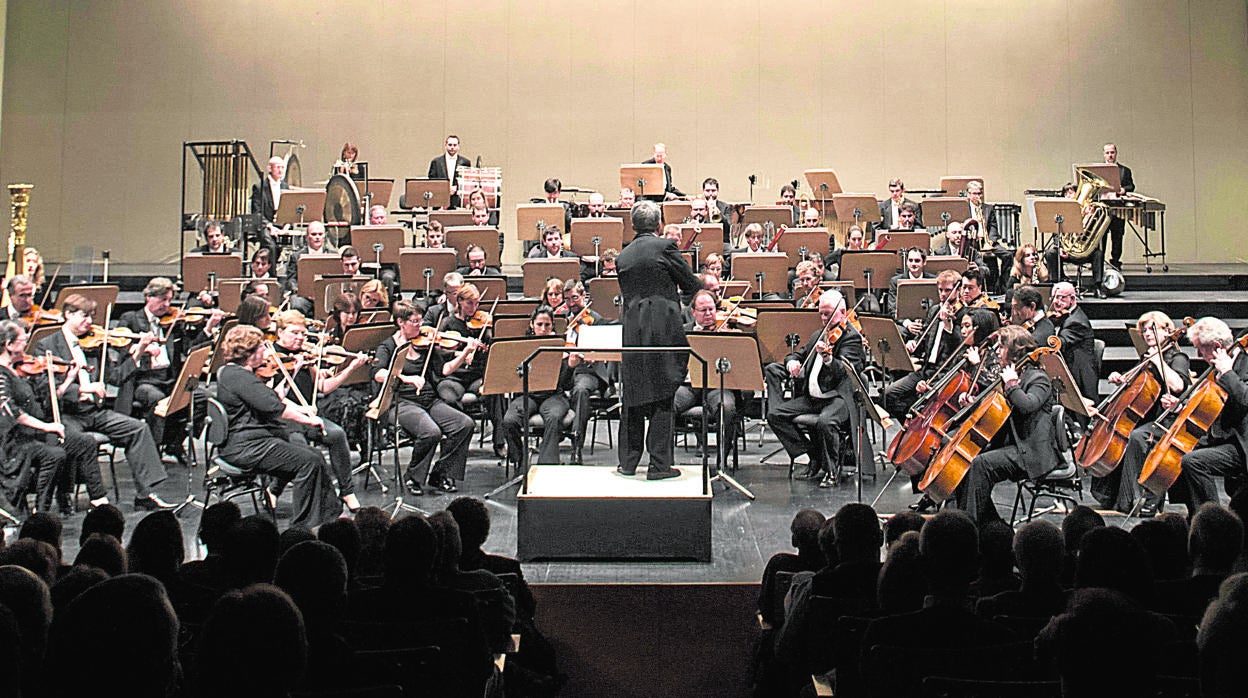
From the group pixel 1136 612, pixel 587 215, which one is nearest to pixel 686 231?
pixel 587 215

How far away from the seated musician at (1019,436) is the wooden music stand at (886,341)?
3.73ft

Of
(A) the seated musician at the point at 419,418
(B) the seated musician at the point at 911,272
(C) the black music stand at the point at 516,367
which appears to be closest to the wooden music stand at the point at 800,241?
(B) the seated musician at the point at 911,272

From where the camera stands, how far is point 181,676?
2.64 metres

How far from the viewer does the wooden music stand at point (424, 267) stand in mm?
9641

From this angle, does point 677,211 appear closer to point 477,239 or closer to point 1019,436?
point 477,239

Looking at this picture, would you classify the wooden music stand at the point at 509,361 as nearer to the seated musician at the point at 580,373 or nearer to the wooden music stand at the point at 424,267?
the seated musician at the point at 580,373

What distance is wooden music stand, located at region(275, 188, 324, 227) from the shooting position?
10820 millimetres

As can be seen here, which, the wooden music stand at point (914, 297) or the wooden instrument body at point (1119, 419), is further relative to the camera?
the wooden music stand at point (914, 297)

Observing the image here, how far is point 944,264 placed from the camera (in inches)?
391

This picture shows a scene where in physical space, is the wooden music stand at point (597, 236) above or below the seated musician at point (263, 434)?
above

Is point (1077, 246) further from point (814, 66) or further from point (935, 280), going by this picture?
point (814, 66)

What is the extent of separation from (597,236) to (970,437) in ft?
17.3

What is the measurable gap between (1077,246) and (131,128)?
1073cm

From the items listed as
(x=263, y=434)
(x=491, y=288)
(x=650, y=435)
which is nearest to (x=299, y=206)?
(x=491, y=288)
